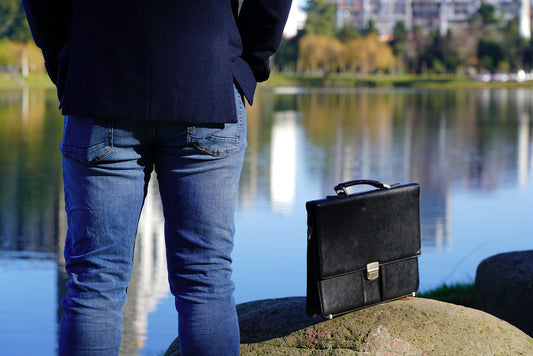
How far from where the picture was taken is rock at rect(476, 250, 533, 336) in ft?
11.3

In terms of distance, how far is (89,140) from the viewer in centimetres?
198

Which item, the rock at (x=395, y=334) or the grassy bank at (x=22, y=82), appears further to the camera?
the grassy bank at (x=22, y=82)

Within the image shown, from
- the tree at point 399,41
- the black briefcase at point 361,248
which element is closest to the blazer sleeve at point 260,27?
the black briefcase at point 361,248

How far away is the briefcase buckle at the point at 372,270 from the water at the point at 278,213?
132 centimetres

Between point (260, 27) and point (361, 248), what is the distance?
73cm

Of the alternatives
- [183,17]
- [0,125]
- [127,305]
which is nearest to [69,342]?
[183,17]

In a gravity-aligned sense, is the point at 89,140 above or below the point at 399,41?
below

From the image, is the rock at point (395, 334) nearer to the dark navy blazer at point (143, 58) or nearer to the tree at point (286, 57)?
the dark navy blazer at point (143, 58)

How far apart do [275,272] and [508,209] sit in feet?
10.2

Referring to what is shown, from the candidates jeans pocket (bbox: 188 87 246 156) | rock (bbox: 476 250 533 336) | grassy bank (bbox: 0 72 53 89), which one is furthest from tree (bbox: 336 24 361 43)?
jeans pocket (bbox: 188 87 246 156)

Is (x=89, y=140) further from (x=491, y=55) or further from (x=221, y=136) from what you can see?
(x=491, y=55)

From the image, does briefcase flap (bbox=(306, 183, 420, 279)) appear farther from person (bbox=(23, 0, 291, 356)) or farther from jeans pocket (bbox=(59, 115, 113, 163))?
jeans pocket (bbox=(59, 115, 113, 163))

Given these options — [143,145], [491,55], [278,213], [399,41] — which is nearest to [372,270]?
[143,145]

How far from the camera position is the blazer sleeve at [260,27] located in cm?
217
